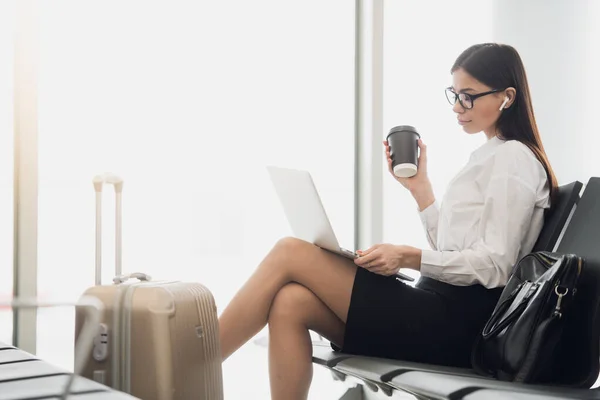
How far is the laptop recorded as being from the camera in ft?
4.57

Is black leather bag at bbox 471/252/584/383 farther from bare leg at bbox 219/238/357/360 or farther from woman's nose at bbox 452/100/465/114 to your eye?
woman's nose at bbox 452/100/465/114

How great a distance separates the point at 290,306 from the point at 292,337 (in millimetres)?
68

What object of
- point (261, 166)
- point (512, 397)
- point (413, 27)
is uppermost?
point (413, 27)

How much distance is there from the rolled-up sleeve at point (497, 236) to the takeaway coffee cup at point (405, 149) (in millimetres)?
325

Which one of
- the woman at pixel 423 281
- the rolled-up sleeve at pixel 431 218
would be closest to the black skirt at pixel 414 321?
the woman at pixel 423 281

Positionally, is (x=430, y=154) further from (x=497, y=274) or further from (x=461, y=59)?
(x=497, y=274)

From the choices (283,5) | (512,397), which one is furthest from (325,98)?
(512,397)

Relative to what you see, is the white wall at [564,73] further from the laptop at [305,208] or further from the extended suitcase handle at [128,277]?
the extended suitcase handle at [128,277]

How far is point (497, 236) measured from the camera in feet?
4.65

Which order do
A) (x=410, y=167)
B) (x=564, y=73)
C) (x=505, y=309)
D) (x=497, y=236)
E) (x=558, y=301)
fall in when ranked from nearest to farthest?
(x=558, y=301)
(x=505, y=309)
(x=497, y=236)
(x=410, y=167)
(x=564, y=73)

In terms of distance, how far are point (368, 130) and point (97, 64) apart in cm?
126

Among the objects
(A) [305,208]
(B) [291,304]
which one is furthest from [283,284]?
(A) [305,208]

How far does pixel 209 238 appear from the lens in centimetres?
225

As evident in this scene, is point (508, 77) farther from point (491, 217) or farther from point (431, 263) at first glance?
point (431, 263)
